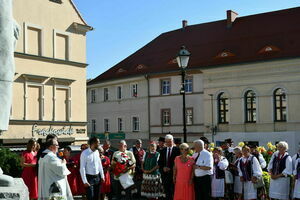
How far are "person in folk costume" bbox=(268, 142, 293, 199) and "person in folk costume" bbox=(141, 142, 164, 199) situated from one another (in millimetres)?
2899

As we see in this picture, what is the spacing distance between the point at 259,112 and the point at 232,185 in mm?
A: 30046

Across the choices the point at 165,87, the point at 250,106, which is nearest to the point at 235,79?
the point at 250,106

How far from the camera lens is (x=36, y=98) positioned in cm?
2978

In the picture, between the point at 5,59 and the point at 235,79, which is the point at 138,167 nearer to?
the point at 5,59

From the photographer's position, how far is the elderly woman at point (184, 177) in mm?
11219

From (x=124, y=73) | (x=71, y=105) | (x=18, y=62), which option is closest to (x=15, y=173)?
(x=18, y=62)

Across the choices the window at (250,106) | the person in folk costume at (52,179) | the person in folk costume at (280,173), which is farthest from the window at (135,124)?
the person in folk costume at (52,179)

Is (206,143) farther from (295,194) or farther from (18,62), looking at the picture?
(18,62)

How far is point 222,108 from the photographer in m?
45.5

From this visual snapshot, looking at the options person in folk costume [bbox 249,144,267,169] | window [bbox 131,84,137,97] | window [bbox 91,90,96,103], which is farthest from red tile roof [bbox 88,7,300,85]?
person in folk costume [bbox 249,144,267,169]

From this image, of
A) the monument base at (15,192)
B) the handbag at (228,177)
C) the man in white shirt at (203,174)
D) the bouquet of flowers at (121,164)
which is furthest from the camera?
the handbag at (228,177)

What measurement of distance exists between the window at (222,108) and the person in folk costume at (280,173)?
33.0m

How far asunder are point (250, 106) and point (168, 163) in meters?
32.5

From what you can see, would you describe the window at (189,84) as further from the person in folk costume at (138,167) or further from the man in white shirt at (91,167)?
the man in white shirt at (91,167)
